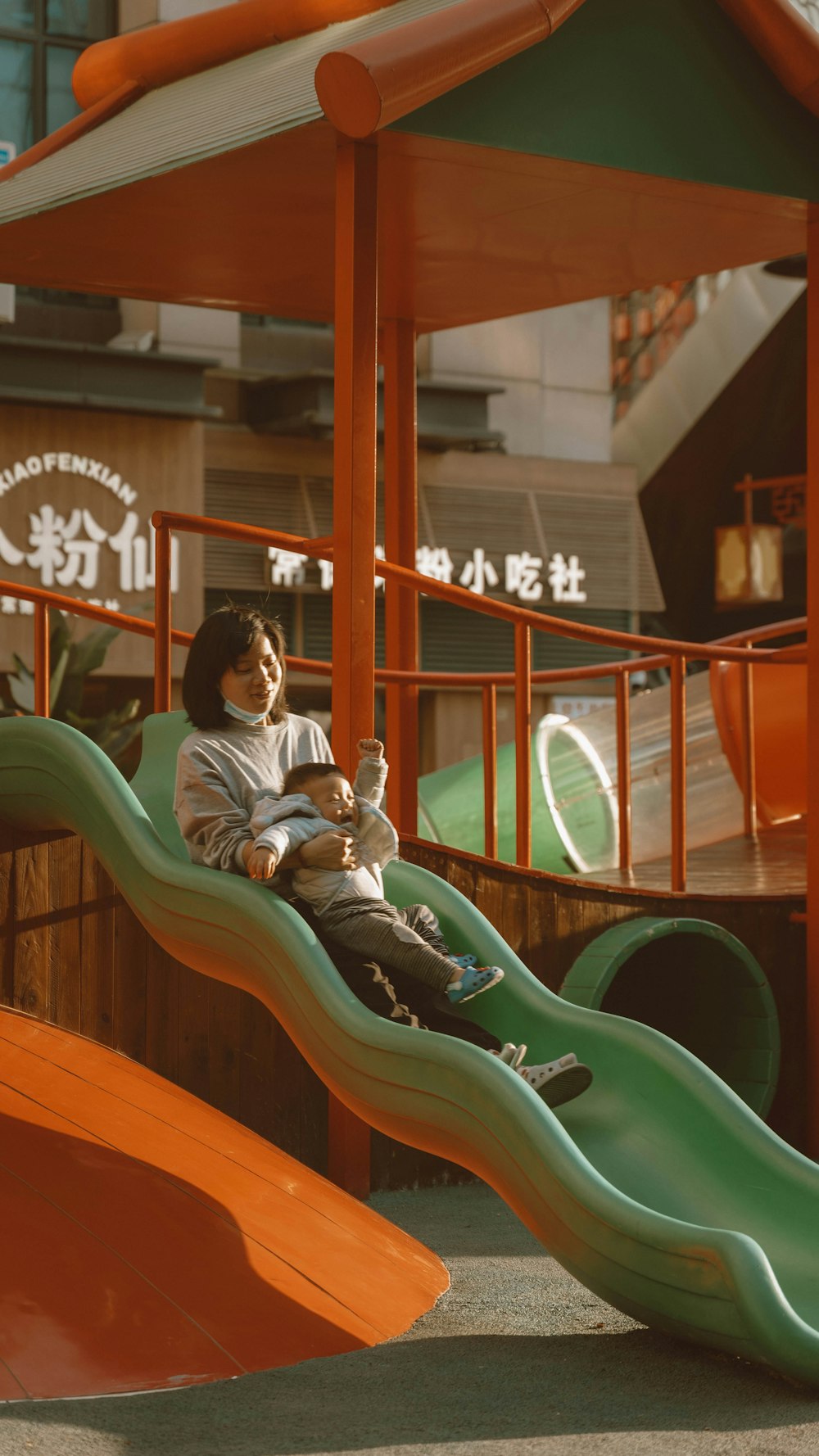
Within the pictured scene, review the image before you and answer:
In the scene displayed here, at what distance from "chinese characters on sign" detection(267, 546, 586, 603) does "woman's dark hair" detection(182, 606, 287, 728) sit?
11.1m

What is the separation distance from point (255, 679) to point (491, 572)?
1293 centimetres

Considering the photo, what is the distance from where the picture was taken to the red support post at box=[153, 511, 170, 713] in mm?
7586

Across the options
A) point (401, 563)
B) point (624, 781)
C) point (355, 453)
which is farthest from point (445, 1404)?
point (401, 563)

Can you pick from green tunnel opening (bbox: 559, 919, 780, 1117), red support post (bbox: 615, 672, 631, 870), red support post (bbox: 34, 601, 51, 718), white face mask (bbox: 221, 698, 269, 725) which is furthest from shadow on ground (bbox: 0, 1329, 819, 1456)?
red support post (bbox: 615, 672, 631, 870)

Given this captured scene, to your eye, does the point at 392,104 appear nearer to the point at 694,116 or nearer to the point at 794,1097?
the point at 694,116

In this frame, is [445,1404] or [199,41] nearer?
[445,1404]

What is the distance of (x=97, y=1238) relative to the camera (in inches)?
202

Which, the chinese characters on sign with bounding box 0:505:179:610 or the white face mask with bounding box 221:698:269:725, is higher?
the chinese characters on sign with bounding box 0:505:179:610

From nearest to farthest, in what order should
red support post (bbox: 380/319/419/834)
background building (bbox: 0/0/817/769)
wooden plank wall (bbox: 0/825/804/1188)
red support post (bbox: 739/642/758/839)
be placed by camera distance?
wooden plank wall (bbox: 0/825/804/1188) < red support post (bbox: 380/319/419/834) < red support post (bbox: 739/642/758/839) < background building (bbox: 0/0/817/769)

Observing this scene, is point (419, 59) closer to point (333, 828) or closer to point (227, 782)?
point (227, 782)

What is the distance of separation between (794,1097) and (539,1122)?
12.5ft

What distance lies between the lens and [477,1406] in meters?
4.68

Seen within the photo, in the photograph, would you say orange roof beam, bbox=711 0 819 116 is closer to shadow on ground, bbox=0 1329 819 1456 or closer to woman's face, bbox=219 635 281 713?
woman's face, bbox=219 635 281 713

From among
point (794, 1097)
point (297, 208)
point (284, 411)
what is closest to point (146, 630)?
point (297, 208)
